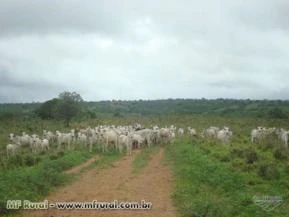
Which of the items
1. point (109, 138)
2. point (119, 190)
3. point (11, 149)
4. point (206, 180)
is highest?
point (109, 138)

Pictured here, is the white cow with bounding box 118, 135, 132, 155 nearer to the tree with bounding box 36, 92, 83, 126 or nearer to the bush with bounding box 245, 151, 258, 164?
the bush with bounding box 245, 151, 258, 164

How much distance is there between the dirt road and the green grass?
0.35m

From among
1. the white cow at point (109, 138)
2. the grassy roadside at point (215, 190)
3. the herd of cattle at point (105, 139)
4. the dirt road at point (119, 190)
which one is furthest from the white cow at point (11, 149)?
the grassy roadside at point (215, 190)

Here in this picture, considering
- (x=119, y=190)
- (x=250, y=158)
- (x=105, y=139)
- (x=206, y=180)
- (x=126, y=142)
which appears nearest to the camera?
(x=119, y=190)

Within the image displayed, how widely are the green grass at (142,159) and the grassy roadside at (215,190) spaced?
1670 millimetres

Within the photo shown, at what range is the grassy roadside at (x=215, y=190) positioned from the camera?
14.0 meters

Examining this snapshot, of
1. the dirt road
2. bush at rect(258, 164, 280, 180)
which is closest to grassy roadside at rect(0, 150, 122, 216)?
the dirt road

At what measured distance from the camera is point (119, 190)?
58.1 feet

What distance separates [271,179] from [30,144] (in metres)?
18.6

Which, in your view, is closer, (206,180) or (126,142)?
(206,180)

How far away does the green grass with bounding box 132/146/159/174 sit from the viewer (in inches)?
928

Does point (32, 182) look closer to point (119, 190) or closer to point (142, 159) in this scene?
point (119, 190)

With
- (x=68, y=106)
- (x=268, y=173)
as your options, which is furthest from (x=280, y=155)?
(x=68, y=106)

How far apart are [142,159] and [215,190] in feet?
32.9
